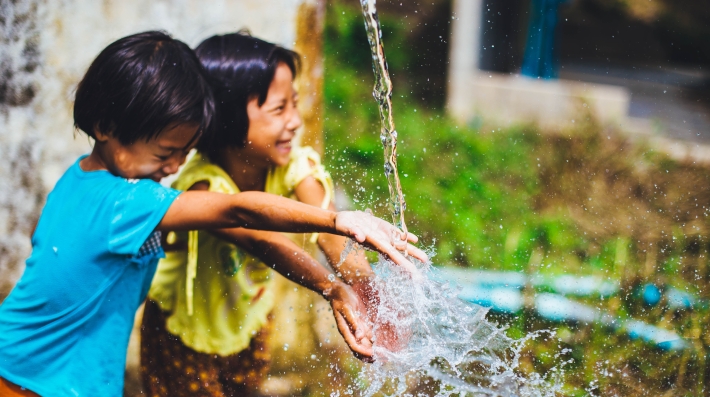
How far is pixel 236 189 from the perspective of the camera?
7.15 ft

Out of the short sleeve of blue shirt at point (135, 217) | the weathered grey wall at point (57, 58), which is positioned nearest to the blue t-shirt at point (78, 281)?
the short sleeve of blue shirt at point (135, 217)

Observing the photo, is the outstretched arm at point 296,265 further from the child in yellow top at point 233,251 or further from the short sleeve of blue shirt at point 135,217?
the short sleeve of blue shirt at point 135,217

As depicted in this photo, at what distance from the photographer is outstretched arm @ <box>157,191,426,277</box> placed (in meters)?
1.53

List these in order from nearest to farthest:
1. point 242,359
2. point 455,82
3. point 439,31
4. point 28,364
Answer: point 28,364
point 242,359
point 455,82
point 439,31

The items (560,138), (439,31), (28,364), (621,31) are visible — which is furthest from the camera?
(621,31)

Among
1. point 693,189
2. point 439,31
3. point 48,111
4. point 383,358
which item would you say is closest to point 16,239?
point 48,111

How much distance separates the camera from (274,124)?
7.09 feet

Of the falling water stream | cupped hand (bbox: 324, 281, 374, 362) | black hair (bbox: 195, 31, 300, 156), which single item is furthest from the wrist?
black hair (bbox: 195, 31, 300, 156)

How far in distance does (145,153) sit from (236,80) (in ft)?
1.42

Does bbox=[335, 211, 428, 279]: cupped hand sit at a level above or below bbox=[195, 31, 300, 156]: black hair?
below

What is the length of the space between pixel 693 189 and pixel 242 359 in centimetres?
Answer: 275

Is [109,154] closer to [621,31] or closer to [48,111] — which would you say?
[48,111]

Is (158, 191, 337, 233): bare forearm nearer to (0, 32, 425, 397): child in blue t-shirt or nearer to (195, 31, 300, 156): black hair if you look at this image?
(0, 32, 425, 397): child in blue t-shirt

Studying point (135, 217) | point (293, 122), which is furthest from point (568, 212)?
point (135, 217)
